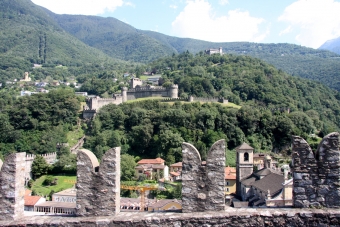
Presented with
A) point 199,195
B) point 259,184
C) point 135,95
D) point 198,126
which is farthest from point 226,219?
point 135,95

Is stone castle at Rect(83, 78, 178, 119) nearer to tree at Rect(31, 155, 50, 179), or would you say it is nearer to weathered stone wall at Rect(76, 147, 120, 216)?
tree at Rect(31, 155, 50, 179)

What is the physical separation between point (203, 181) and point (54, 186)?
47082mm

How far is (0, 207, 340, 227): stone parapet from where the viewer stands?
630 centimetres

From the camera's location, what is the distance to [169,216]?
644 centimetres

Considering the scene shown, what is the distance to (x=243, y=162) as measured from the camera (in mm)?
38281

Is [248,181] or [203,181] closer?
[203,181]

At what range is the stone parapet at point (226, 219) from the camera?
20.7 feet

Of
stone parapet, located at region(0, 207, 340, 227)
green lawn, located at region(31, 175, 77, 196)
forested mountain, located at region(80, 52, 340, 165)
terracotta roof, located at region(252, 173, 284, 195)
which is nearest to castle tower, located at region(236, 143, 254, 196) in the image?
terracotta roof, located at region(252, 173, 284, 195)

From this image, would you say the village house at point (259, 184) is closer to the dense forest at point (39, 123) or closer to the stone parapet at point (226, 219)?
the stone parapet at point (226, 219)

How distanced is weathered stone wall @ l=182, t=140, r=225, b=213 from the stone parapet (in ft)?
0.59

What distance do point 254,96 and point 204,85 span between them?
1519 cm

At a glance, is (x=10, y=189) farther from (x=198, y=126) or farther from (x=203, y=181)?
(x=198, y=126)

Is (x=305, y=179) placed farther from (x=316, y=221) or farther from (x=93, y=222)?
(x=93, y=222)

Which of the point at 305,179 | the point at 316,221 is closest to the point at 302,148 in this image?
the point at 305,179
